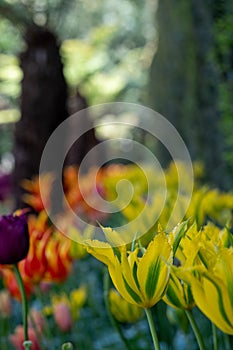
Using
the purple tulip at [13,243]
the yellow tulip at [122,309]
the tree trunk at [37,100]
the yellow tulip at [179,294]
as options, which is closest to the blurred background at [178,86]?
the tree trunk at [37,100]

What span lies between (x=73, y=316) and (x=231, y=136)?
981 millimetres

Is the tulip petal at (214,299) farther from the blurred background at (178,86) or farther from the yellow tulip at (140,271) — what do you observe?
the blurred background at (178,86)

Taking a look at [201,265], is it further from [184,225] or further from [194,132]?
[194,132]

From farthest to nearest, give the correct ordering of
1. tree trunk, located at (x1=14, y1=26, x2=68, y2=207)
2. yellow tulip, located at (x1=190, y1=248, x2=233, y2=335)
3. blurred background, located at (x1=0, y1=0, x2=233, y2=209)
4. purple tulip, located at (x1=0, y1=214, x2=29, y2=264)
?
tree trunk, located at (x1=14, y1=26, x2=68, y2=207)
blurred background, located at (x1=0, y1=0, x2=233, y2=209)
purple tulip, located at (x1=0, y1=214, x2=29, y2=264)
yellow tulip, located at (x1=190, y1=248, x2=233, y2=335)

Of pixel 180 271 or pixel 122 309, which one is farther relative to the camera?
pixel 122 309

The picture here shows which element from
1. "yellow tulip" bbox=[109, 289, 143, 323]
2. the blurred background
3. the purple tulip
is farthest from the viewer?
the blurred background

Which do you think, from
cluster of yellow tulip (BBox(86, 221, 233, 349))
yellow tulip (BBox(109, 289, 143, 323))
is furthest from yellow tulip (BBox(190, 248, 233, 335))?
yellow tulip (BBox(109, 289, 143, 323))

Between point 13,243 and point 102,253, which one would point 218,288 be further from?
point 13,243

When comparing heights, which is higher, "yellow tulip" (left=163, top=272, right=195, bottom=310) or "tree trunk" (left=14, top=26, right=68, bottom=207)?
"yellow tulip" (left=163, top=272, right=195, bottom=310)

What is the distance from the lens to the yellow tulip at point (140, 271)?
1.71 ft

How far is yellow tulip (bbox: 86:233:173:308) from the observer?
522 millimetres

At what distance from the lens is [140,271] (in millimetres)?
526

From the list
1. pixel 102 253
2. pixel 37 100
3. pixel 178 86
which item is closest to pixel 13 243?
pixel 102 253

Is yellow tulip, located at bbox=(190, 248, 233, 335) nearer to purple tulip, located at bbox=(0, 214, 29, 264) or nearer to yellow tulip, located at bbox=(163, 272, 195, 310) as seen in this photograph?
yellow tulip, located at bbox=(163, 272, 195, 310)
